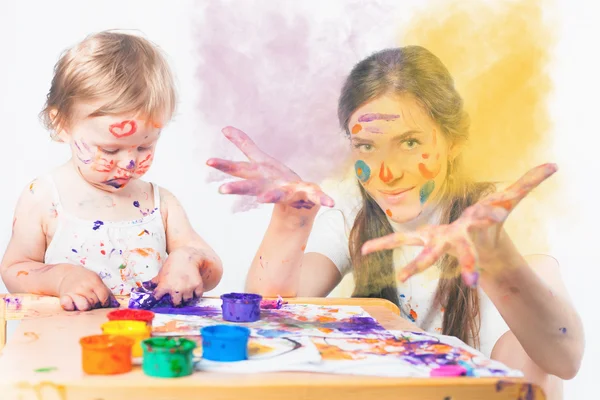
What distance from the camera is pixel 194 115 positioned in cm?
200

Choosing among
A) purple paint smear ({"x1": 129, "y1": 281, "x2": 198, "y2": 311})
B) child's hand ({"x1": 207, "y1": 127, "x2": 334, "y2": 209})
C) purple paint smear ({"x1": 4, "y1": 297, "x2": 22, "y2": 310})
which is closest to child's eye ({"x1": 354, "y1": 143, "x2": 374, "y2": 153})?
child's hand ({"x1": 207, "y1": 127, "x2": 334, "y2": 209})

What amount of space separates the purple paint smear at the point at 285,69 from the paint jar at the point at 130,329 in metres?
0.90

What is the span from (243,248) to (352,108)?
20.3 inches

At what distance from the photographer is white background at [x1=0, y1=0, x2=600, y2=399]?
1.96 metres

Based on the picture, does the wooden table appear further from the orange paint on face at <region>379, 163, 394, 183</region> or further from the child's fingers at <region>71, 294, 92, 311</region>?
the orange paint on face at <region>379, 163, 394, 183</region>

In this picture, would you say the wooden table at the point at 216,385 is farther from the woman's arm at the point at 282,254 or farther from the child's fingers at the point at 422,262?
the woman's arm at the point at 282,254

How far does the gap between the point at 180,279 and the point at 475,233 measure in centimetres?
64

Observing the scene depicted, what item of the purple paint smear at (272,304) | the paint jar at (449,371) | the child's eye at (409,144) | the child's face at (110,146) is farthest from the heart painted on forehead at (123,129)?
the paint jar at (449,371)

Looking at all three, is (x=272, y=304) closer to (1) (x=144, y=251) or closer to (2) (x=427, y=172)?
(1) (x=144, y=251)

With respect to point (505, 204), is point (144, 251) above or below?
below

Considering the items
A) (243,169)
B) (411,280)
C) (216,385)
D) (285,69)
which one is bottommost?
(216,385)

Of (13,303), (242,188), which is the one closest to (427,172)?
(242,188)

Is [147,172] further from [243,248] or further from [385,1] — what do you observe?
[385,1]

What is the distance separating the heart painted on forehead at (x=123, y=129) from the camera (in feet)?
5.75
